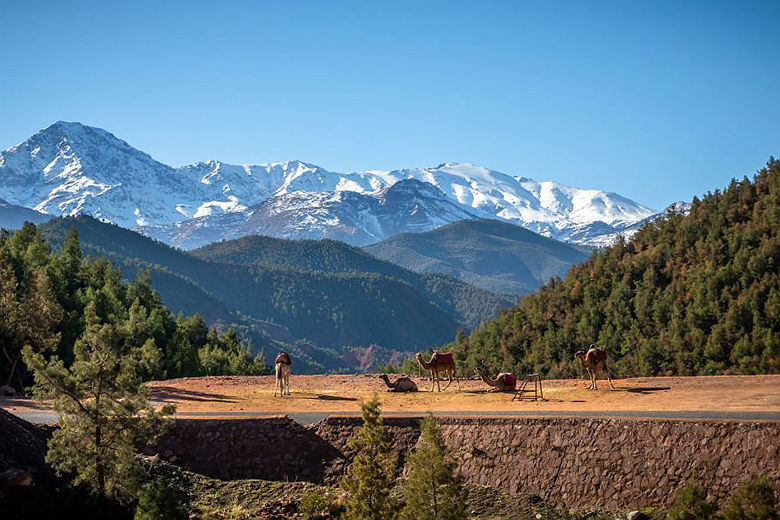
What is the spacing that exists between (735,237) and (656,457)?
220ft

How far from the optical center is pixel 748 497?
25672 millimetres

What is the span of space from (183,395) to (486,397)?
15.7 metres

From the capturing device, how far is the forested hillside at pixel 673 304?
80562mm

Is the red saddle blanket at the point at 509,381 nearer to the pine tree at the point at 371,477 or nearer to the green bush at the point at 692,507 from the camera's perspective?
the pine tree at the point at 371,477

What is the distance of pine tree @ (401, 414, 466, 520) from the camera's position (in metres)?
27.9

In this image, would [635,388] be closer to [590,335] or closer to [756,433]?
[756,433]

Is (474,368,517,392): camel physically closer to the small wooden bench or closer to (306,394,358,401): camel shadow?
the small wooden bench

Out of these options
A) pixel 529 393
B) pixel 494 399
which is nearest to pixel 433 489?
pixel 494 399

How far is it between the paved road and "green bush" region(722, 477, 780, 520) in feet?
12.9

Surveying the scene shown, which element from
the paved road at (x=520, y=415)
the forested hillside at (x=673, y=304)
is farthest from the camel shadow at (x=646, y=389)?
the forested hillside at (x=673, y=304)

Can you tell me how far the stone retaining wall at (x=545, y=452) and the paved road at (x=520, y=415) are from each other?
3.04 feet

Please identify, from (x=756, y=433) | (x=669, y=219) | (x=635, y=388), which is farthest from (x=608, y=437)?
(x=669, y=219)

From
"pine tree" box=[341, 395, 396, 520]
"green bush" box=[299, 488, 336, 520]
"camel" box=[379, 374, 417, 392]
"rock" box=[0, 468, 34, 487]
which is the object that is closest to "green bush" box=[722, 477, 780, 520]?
"pine tree" box=[341, 395, 396, 520]

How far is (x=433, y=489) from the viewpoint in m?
28.5
